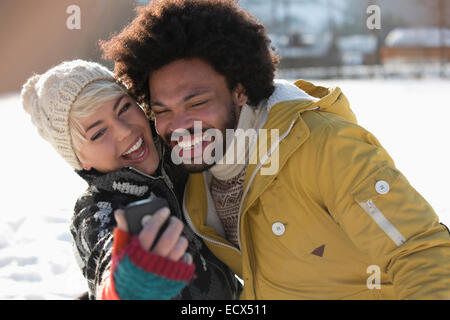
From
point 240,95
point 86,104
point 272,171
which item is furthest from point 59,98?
point 272,171

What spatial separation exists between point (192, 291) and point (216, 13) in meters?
1.21

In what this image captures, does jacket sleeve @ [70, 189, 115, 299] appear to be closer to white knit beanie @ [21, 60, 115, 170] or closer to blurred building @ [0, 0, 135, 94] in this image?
white knit beanie @ [21, 60, 115, 170]

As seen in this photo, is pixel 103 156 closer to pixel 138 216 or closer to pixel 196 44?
pixel 196 44

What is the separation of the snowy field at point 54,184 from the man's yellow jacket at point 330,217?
1.69 m

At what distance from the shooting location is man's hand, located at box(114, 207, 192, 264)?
1215 mm

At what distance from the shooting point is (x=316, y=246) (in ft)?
5.94

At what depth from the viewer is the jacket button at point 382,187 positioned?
5.23ft

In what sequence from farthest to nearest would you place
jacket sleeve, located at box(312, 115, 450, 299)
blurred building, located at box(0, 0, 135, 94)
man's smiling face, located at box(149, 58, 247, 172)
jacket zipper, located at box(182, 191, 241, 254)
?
blurred building, located at box(0, 0, 135, 94)
jacket zipper, located at box(182, 191, 241, 254)
man's smiling face, located at box(149, 58, 247, 172)
jacket sleeve, located at box(312, 115, 450, 299)

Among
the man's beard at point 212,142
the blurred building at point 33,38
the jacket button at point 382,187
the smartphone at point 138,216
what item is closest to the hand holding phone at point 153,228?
the smartphone at point 138,216

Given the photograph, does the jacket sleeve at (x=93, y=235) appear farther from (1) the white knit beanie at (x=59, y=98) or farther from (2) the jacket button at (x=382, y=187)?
(2) the jacket button at (x=382, y=187)

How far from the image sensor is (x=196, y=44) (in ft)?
6.70

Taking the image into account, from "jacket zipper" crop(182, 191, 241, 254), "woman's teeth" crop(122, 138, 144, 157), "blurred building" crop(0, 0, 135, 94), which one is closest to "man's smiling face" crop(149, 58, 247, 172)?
"woman's teeth" crop(122, 138, 144, 157)

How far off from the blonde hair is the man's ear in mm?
529
